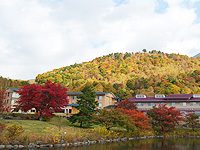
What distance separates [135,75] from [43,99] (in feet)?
382

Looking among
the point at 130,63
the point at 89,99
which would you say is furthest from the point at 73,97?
the point at 130,63

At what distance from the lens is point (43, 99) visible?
36.0m

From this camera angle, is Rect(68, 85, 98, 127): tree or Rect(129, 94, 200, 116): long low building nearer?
Rect(68, 85, 98, 127): tree

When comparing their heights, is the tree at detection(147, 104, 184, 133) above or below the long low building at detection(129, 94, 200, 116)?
below

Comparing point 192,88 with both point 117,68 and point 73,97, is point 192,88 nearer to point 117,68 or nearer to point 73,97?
point 73,97

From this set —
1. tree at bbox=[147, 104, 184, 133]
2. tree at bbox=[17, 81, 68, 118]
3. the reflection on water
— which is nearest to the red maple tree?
tree at bbox=[147, 104, 184, 133]

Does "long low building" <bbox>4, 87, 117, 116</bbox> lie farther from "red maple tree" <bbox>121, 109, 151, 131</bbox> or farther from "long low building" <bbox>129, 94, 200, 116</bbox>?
"red maple tree" <bbox>121, 109, 151, 131</bbox>

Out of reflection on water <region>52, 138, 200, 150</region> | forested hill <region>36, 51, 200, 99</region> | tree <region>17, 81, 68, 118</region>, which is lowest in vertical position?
reflection on water <region>52, 138, 200, 150</region>

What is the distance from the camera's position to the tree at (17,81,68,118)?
35688 mm

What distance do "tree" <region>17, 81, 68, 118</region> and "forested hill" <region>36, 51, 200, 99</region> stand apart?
40718mm

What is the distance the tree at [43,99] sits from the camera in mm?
35688

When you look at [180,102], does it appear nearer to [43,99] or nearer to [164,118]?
[164,118]

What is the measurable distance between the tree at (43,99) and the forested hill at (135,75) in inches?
1603

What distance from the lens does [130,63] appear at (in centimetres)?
18088
